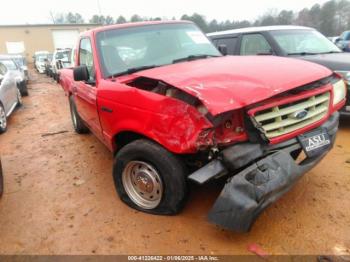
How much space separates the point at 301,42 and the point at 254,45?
94 cm

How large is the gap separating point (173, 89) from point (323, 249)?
6.34 ft

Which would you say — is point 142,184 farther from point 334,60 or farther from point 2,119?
point 2,119

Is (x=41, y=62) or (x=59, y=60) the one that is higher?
(x=59, y=60)

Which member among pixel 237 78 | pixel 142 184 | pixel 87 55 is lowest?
pixel 142 184

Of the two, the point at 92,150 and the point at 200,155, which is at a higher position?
the point at 200,155

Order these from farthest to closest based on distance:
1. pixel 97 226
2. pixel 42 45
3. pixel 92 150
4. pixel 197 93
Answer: pixel 42 45 < pixel 92 150 < pixel 97 226 < pixel 197 93

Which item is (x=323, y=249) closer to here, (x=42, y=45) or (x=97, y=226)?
(x=97, y=226)

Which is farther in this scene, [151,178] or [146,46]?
[146,46]

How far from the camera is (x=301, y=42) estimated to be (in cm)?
661

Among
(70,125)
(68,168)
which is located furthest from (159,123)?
(70,125)

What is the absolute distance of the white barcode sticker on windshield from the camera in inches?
182

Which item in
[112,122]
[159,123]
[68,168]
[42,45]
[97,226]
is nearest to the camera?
[159,123]

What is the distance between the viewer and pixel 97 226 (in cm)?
333

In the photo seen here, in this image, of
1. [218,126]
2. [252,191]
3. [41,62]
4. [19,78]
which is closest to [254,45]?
[218,126]
